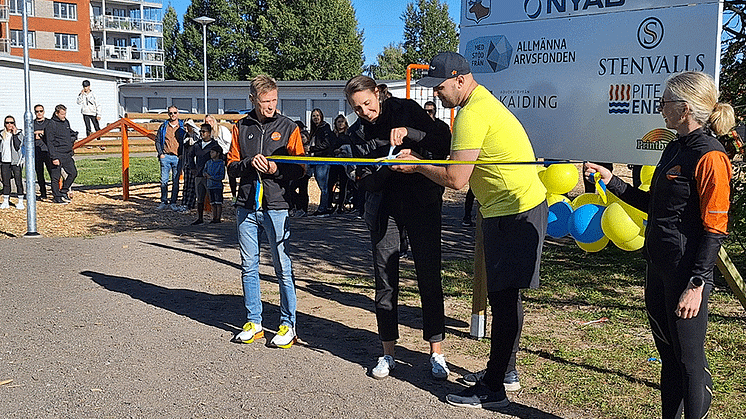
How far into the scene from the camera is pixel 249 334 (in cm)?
627

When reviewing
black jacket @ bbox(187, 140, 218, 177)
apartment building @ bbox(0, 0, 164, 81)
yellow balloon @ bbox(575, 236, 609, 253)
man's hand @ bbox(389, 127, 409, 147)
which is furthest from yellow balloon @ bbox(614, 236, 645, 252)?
apartment building @ bbox(0, 0, 164, 81)

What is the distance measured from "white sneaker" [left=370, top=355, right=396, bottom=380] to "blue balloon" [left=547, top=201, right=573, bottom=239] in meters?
2.41

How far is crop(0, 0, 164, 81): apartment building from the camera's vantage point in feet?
239

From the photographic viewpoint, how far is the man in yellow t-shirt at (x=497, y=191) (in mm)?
4652

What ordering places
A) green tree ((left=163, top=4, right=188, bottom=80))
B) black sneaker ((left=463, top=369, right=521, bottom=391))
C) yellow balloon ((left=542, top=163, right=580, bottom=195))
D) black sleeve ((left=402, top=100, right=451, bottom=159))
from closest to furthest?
black sneaker ((left=463, top=369, right=521, bottom=391))
black sleeve ((left=402, top=100, right=451, bottom=159))
yellow balloon ((left=542, top=163, right=580, bottom=195))
green tree ((left=163, top=4, right=188, bottom=80))

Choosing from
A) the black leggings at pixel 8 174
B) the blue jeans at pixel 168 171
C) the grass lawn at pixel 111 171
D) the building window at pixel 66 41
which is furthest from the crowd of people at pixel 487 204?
the building window at pixel 66 41

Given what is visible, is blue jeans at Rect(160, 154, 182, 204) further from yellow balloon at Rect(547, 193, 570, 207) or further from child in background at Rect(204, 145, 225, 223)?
yellow balloon at Rect(547, 193, 570, 207)

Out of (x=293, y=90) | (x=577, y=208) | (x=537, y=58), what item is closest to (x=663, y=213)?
(x=537, y=58)

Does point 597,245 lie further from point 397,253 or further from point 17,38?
point 17,38

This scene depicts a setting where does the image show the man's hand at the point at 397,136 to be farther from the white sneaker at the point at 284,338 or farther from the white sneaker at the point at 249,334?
the white sneaker at the point at 249,334

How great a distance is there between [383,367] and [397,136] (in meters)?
1.55

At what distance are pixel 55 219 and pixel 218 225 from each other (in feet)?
11.3

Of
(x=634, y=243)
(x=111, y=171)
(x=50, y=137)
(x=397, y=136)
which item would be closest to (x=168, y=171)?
Result: (x=50, y=137)

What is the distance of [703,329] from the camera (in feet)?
12.5
